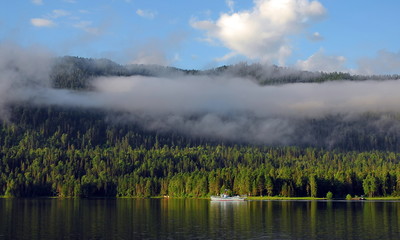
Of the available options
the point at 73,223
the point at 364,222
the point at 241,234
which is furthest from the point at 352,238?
the point at 73,223

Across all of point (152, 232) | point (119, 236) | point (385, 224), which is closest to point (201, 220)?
point (152, 232)

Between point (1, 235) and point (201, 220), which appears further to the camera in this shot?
point (201, 220)

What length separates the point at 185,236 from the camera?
113000 millimetres

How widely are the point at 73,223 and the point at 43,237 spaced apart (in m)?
31.8

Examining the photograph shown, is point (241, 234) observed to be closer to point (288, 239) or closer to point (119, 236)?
point (288, 239)

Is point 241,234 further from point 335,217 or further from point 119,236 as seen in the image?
point 335,217

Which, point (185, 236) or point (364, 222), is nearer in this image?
point (185, 236)

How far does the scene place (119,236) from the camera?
113250mm

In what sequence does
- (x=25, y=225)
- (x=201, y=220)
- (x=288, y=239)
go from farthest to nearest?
(x=201, y=220), (x=25, y=225), (x=288, y=239)

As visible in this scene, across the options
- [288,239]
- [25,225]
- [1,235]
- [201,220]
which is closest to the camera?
[288,239]

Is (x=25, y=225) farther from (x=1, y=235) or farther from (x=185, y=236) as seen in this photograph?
(x=185, y=236)

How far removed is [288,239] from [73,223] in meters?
66.8

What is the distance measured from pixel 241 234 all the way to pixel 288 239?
1303 cm

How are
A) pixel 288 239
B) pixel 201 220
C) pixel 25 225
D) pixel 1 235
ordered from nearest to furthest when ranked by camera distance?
1. pixel 288 239
2. pixel 1 235
3. pixel 25 225
4. pixel 201 220
